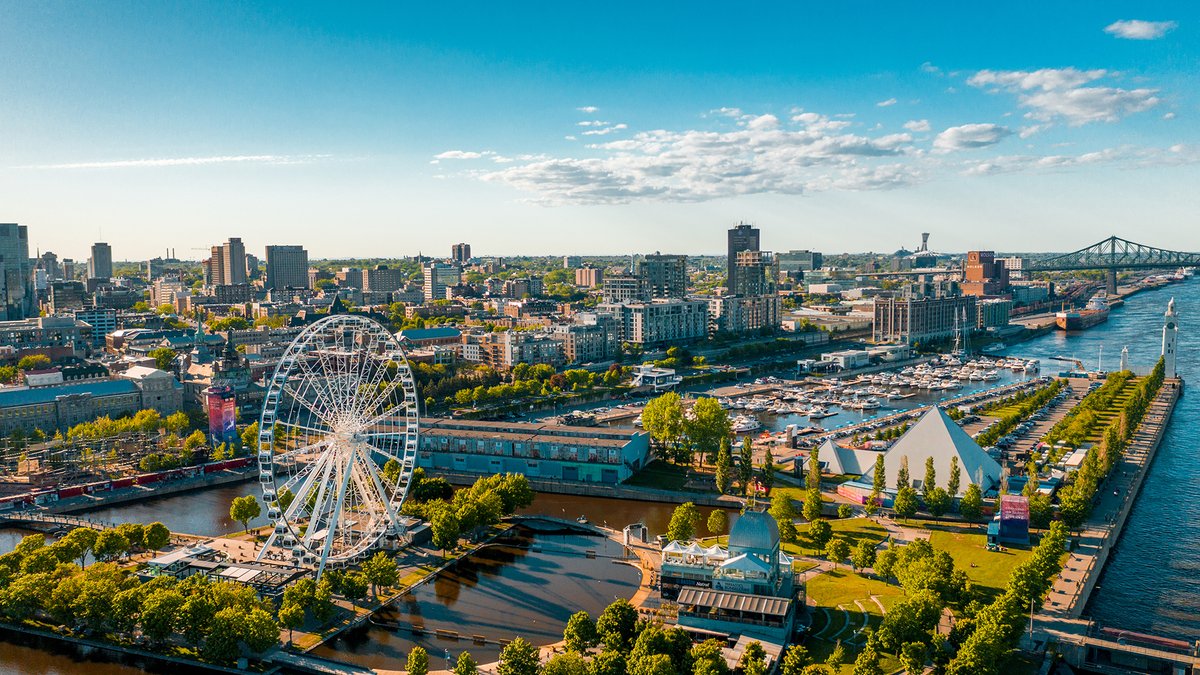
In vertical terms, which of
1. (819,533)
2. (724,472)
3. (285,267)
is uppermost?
(285,267)

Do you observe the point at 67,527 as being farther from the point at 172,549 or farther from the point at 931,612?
the point at 931,612

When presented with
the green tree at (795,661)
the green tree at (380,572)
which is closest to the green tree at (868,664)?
the green tree at (795,661)

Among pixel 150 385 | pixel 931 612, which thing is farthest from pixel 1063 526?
pixel 150 385

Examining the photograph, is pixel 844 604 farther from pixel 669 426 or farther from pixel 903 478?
pixel 669 426

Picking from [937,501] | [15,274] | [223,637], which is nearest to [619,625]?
[223,637]

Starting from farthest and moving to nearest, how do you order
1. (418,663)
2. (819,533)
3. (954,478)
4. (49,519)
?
(49,519) → (954,478) → (819,533) → (418,663)

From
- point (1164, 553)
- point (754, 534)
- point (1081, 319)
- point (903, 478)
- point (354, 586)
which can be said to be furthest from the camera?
point (1081, 319)

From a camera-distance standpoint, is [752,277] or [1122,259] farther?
[1122,259]
